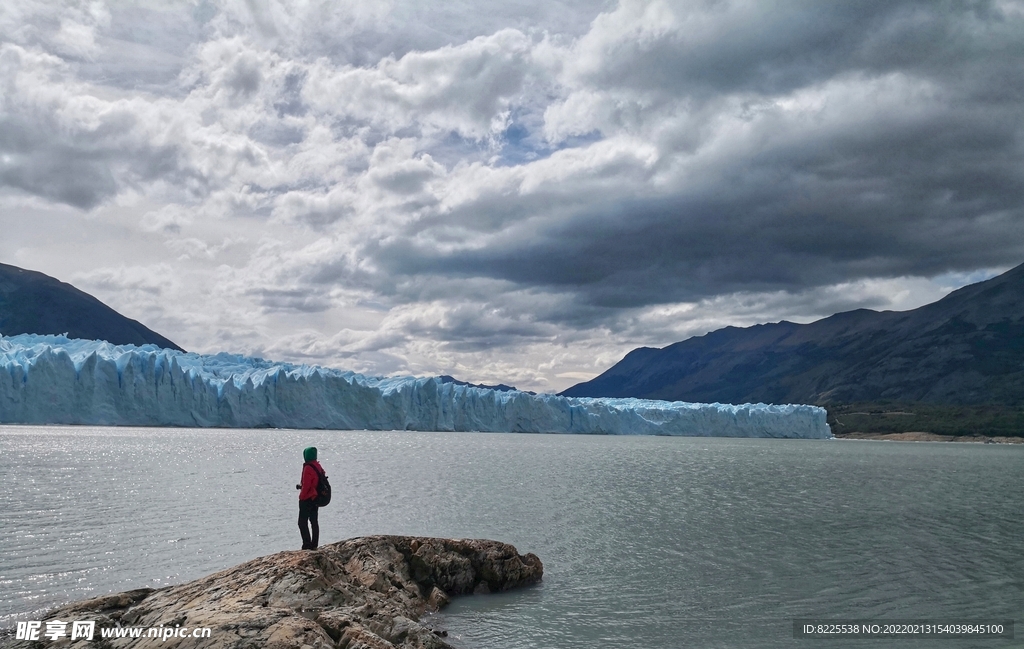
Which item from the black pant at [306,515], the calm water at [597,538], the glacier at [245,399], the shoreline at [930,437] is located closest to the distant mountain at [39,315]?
the glacier at [245,399]

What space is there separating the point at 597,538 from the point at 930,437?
126m

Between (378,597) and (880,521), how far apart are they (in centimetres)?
1790

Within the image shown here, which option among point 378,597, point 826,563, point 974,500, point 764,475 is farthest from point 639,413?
point 378,597

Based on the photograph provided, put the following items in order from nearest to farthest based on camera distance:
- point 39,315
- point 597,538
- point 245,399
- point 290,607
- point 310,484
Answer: point 290,607
point 310,484
point 597,538
point 245,399
point 39,315

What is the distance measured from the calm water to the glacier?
110 ft

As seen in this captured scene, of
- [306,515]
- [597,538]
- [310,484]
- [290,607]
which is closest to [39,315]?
[597,538]

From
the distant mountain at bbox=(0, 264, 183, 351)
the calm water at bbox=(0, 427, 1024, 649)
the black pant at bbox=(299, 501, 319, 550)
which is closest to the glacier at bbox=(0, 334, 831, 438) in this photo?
the calm water at bbox=(0, 427, 1024, 649)

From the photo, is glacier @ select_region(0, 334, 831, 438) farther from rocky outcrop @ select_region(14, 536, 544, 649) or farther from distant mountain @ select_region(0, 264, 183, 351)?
distant mountain @ select_region(0, 264, 183, 351)

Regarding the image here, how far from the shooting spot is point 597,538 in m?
17.7

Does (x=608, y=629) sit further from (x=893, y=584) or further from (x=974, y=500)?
(x=974, y=500)

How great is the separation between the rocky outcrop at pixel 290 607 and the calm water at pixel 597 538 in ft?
4.25

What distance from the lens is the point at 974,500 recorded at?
28.0 m

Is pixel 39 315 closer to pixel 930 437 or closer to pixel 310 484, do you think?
pixel 930 437

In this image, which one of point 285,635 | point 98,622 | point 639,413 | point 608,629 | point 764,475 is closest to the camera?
point 285,635
